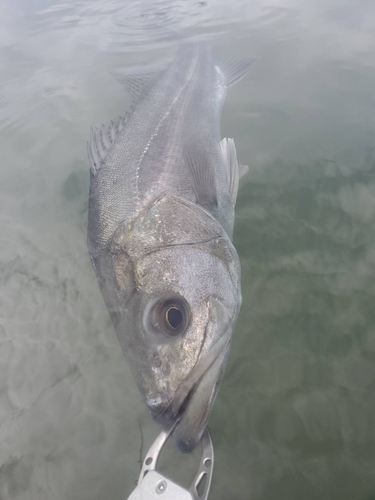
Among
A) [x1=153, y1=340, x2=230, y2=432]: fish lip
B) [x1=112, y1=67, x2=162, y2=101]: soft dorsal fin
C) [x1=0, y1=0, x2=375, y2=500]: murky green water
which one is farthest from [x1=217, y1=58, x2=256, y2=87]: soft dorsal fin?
[x1=153, y1=340, x2=230, y2=432]: fish lip

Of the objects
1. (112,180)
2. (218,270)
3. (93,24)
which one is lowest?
(218,270)

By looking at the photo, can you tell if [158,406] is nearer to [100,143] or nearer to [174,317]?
[174,317]

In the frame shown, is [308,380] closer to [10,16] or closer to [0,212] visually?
[0,212]

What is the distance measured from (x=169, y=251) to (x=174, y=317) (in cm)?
40

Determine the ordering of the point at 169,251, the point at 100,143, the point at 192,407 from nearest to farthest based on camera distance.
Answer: the point at 192,407, the point at 169,251, the point at 100,143

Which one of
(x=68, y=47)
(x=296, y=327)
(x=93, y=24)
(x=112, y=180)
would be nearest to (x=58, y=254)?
(x=112, y=180)

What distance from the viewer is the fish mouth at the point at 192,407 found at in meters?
1.41

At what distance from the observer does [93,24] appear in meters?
7.74

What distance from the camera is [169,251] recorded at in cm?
188

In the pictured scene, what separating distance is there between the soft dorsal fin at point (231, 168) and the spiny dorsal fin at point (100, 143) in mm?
943

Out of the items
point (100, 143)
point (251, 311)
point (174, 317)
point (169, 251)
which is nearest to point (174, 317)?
point (174, 317)

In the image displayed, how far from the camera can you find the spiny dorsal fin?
2.65 m

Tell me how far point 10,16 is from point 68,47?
172 inches

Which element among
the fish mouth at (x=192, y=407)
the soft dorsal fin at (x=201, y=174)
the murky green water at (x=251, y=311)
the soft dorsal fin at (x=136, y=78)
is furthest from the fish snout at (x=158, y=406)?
the soft dorsal fin at (x=136, y=78)
